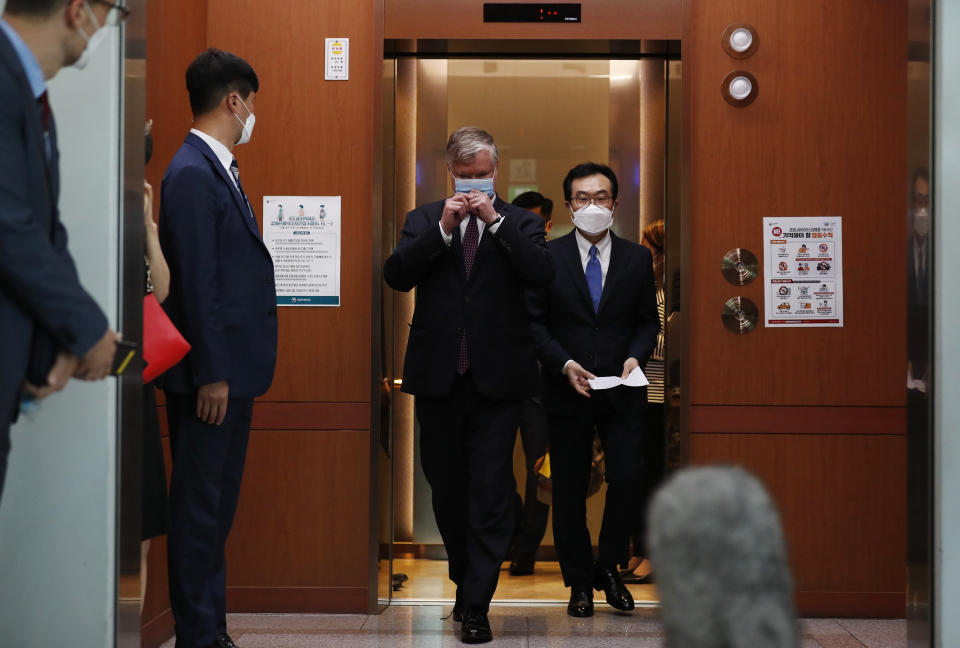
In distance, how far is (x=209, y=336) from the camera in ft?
9.24

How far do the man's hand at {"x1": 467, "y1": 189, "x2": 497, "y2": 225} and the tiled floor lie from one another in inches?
56.8

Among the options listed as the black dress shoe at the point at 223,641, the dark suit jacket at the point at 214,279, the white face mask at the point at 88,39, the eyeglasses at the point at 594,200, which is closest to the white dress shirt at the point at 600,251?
the eyeglasses at the point at 594,200

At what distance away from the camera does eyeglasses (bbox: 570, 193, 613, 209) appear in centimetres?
401

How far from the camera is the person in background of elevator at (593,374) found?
12.8ft

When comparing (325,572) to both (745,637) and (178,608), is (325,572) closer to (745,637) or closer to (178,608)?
(178,608)

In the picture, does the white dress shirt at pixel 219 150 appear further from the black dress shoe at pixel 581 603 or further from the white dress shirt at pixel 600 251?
the black dress shoe at pixel 581 603

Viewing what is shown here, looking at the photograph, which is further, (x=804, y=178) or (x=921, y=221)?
(x=804, y=178)

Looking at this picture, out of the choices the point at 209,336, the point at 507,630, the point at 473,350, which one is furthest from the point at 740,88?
the point at 209,336

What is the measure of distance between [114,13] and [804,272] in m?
2.82

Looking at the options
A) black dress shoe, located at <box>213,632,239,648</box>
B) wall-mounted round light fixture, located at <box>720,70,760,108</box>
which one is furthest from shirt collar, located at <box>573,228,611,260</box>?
black dress shoe, located at <box>213,632,239,648</box>

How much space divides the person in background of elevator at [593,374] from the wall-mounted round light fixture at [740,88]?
575 mm

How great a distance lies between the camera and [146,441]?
2.83m

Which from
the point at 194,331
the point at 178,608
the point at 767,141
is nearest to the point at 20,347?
the point at 194,331

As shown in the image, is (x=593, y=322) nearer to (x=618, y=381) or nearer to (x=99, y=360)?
(x=618, y=381)
